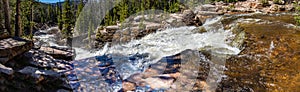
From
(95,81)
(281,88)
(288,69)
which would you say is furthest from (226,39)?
(95,81)

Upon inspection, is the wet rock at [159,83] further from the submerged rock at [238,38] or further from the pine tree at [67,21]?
the pine tree at [67,21]

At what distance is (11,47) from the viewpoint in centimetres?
637

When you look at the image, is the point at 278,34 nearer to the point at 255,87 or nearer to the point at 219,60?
the point at 219,60

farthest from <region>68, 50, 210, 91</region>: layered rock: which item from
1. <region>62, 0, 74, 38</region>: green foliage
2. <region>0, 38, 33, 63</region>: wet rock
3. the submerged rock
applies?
<region>62, 0, 74, 38</region>: green foliage

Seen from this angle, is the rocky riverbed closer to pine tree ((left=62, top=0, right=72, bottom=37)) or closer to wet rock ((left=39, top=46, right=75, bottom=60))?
wet rock ((left=39, top=46, right=75, bottom=60))

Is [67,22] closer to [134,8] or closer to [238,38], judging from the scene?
[134,8]

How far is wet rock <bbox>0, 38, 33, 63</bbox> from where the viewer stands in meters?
6.16

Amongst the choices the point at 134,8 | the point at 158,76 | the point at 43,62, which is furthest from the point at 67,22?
the point at 158,76

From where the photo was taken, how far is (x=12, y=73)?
17.8ft

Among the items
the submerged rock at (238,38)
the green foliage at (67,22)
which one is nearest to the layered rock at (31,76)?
the submerged rock at (238,38)

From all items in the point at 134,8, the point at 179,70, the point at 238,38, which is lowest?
the point at 179,70

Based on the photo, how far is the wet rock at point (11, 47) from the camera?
20.2ft

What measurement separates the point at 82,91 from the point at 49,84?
0.89 meters

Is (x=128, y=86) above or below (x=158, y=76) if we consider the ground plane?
below
